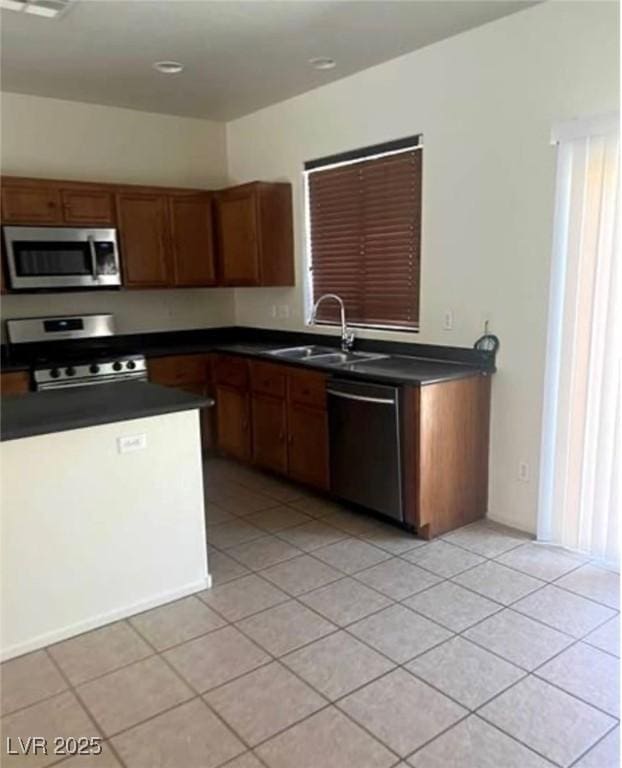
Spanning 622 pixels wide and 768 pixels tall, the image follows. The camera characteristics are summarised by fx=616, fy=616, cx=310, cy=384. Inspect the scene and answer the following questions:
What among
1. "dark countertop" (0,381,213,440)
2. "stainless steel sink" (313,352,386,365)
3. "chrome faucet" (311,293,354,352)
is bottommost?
"stainless steel sink" (313,352,386,365)

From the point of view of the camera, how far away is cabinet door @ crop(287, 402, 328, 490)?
12.6ft

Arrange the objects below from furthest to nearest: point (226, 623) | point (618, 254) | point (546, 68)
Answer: point (546, 68) < point (618, 254) < point (226, 623)

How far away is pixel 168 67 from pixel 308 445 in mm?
2467

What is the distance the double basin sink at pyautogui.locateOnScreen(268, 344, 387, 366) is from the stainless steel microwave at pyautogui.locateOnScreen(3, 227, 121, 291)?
1340 mm

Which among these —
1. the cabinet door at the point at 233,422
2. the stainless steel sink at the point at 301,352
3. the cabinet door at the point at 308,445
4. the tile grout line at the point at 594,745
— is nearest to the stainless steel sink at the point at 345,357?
the stainless steel sink at the point at 301,352

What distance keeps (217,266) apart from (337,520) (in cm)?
242

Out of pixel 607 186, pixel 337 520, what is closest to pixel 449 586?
pixel 337 520

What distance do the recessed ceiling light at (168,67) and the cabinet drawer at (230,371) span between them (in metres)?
1.91

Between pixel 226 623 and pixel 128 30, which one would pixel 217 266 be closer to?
pixel 128 30

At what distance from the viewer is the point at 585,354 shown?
9.84ft

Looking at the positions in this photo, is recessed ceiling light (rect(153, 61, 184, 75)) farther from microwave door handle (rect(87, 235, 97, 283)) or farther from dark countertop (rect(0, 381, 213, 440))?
dark countertop (rect(0, 381, 213, 440))

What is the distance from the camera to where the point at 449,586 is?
9.27 feet

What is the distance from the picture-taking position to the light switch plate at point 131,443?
254 cm

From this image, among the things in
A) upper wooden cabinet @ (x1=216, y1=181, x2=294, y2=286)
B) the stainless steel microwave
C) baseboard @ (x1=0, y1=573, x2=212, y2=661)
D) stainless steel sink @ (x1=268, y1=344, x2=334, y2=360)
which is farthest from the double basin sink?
baseboard @ (x1=0, y1=573, x2=212, y2=661)
